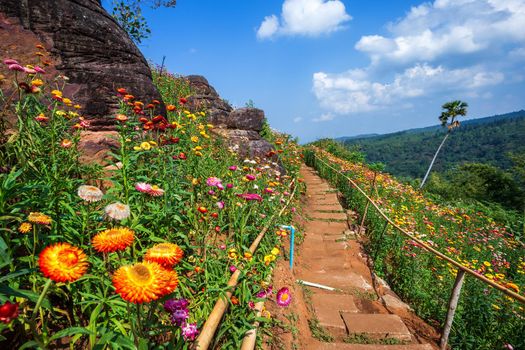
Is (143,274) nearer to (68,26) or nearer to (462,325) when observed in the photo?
(462,325)

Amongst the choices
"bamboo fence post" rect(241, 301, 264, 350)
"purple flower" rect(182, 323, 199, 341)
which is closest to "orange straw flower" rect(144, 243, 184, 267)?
"purple flower" rect(182, 323, 199, 341)

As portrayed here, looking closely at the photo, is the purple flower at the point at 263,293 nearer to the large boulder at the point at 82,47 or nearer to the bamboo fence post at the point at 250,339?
the bamboo fence post at the point at 250,339

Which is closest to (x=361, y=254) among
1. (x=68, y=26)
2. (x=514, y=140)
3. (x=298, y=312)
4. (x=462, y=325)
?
(x=462, y=325)

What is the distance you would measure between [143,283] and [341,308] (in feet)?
12.3

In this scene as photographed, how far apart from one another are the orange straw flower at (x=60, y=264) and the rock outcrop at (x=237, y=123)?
756 centimetres

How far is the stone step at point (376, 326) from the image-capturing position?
3.43 metres

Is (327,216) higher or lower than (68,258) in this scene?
lower

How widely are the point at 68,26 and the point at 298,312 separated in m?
5.64

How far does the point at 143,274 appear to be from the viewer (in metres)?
0.95

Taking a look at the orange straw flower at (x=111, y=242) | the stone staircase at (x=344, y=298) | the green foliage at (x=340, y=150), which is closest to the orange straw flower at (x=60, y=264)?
the orange straw flower at (x=111, y=242)

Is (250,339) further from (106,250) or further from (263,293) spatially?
(106,250)

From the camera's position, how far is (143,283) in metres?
0.92

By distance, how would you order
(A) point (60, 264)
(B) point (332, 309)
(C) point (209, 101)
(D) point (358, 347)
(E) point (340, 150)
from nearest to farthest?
(A) point (60, 264), (D) point (358, 347), (B) point (332, 309), (C) point (209, 101), (E) point (340, 150)

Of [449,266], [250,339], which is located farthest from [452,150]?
[250,339]
